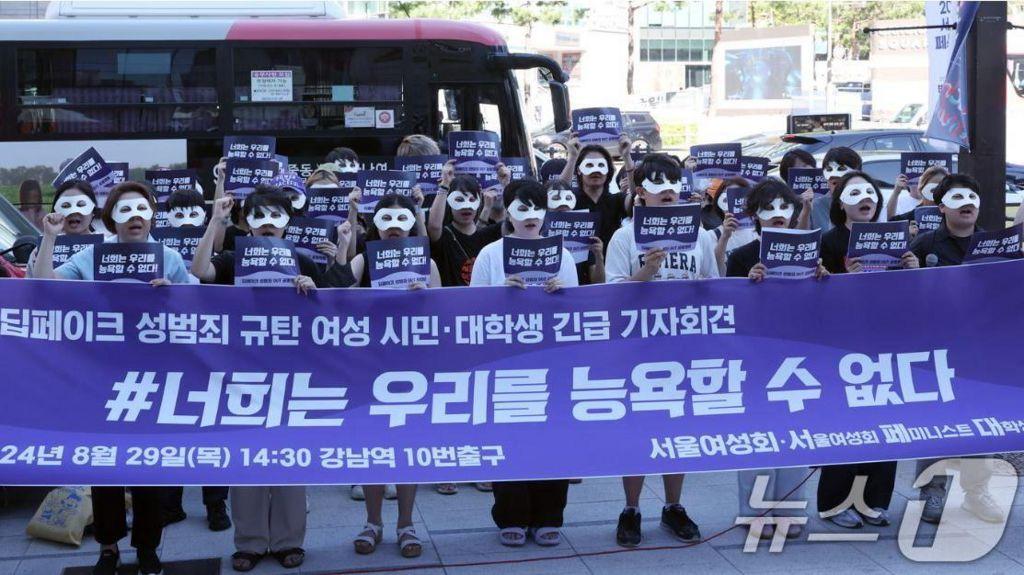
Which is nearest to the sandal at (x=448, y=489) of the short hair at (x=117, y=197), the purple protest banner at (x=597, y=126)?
the short hair at (x=117, y=197)

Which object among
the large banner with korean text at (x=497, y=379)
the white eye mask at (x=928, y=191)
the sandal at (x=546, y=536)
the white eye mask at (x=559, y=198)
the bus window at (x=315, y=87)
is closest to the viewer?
the large banner with korean text at (x=497, y=379)

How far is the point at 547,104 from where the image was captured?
45.3m

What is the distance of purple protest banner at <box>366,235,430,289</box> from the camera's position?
5.82 meters

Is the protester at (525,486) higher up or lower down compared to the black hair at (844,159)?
lower down

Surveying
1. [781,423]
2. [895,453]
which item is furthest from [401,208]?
[895,453]

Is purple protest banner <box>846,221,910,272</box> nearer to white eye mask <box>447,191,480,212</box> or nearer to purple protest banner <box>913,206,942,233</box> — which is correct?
purple protest banner <box>913,206,942,233</box>

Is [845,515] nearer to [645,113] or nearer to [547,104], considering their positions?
[645,113]

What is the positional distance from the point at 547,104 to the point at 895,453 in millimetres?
40184

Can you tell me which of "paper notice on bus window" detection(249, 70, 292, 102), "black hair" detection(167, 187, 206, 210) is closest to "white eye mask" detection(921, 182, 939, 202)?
"black hair" detection(167, 187, 206, 210)

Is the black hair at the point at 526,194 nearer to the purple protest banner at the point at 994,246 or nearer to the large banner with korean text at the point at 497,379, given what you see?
the large banner with korean text at the point at 497,379

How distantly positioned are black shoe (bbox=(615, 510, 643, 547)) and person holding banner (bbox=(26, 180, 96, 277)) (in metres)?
3.06

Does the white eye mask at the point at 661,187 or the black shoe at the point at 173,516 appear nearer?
the white eye mask at the point at 661,187

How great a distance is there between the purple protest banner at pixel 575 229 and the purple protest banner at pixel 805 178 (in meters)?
2.31

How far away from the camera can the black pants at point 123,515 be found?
5582 millimetres
